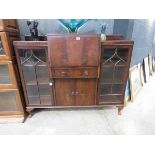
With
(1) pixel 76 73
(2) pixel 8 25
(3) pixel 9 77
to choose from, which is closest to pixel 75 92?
(1) pixel 76 73

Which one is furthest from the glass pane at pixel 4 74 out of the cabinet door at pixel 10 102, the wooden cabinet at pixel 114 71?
the wooden cabinet at pixel 114 71

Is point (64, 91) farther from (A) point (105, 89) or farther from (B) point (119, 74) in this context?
(B) point (119, 74)

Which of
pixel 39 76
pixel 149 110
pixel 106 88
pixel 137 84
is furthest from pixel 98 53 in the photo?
pixel 137 84

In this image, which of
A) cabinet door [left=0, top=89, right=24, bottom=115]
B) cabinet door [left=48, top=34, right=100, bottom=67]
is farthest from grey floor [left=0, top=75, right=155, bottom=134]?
cabinet door [left=48, top=34, right=100, bottom=67]

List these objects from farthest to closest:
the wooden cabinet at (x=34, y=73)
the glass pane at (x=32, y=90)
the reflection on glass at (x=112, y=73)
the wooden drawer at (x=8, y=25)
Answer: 1. the glass pane at (x=32, y=90)
2. the reflection on glass at (x=112, y=73)
3. the wooden cabinet at (x=34, y=73)
4. the wooden drawer at (x=8, y=25)

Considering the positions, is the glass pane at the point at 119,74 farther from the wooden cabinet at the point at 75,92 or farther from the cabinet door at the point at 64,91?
the cabinet door at the point at 64,91

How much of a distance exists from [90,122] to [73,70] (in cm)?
71

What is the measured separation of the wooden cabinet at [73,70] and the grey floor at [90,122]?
18 cm

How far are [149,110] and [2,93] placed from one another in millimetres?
1986

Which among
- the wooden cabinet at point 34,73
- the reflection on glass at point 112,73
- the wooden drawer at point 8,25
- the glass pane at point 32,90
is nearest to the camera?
the wooden drawer at point 8,25

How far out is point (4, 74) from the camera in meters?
1.50

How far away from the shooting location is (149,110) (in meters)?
1.90

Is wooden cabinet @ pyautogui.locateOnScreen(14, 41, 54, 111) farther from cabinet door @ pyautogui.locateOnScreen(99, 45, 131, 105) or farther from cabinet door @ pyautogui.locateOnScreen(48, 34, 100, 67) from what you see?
cabinet door @ pyautogui.locateOnScreen(99, 45, 131, 105)

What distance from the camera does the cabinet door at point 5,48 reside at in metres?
1.30
